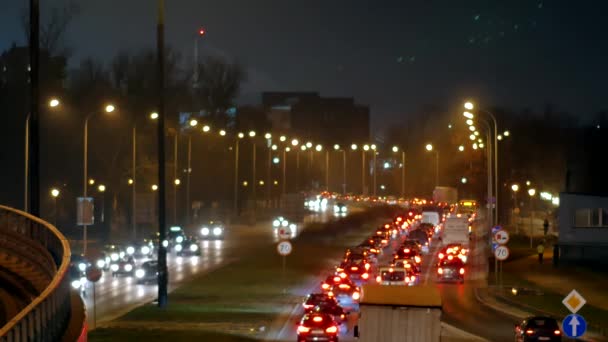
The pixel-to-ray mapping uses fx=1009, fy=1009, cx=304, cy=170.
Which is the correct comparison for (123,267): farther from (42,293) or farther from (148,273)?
(42,293)

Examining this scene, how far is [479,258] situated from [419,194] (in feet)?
287

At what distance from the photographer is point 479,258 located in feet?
214

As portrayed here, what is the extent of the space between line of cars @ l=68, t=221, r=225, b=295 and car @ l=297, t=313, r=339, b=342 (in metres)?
A: 9.79

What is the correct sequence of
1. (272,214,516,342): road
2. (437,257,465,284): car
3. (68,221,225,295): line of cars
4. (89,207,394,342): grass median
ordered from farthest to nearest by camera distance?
(437,257,465,284): car < (68,221,225,295): line of cars < (272,214,516,342): road < (89,207,394,342): grass median

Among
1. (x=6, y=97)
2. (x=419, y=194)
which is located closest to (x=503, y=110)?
(x=419, y=194)

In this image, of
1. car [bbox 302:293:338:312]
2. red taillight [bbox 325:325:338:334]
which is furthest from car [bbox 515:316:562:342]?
car [bbox 302:293:338:312]

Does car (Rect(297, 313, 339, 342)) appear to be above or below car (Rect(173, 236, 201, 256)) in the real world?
above

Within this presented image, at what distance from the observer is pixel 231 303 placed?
126 ft

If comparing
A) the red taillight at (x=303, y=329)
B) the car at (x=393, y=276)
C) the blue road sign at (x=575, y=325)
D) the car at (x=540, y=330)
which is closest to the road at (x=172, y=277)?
the red taillight at (x=303, y=329)

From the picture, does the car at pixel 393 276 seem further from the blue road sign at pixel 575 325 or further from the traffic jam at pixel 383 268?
the blue road sign at pixel 575 325

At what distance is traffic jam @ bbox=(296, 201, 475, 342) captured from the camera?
2816cm

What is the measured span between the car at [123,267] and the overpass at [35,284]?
2569cm

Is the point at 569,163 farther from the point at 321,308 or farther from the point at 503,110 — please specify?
the point at 321,308

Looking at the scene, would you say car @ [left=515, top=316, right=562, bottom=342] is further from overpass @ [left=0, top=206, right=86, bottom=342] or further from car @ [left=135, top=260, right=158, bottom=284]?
car @ [left=135, top=260, right=158, bottom=284]
